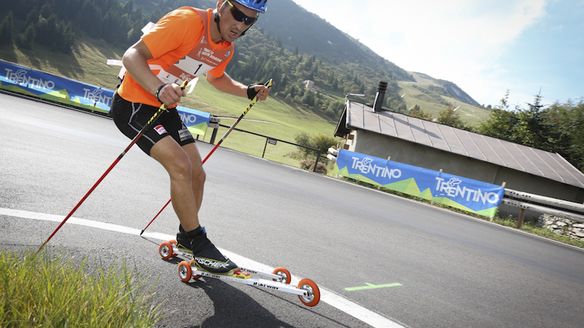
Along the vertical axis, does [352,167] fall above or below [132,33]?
below

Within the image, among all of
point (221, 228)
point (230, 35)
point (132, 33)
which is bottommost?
point (221, 228)

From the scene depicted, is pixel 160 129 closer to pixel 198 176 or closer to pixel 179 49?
pixel 198 176

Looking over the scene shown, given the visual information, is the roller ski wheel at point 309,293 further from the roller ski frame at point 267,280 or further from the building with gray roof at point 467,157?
the building with gray roof at point 467,157

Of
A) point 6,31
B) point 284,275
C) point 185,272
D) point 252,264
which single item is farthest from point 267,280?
point 6,31

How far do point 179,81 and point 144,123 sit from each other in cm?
56

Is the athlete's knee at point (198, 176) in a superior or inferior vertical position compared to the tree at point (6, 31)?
inferior

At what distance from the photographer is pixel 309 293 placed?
310cm

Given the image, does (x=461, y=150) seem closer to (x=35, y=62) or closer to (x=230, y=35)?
(x=230, y=35)

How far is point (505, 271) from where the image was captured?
6453 millimetres

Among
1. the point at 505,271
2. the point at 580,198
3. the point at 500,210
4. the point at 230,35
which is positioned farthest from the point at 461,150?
the point at 230,35

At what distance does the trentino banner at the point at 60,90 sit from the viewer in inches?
763

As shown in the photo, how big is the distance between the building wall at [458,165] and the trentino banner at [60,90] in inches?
426

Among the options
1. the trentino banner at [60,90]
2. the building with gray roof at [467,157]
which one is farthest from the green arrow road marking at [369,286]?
the building with gray roof at [467,157]

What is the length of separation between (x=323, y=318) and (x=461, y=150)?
24.4 meters
